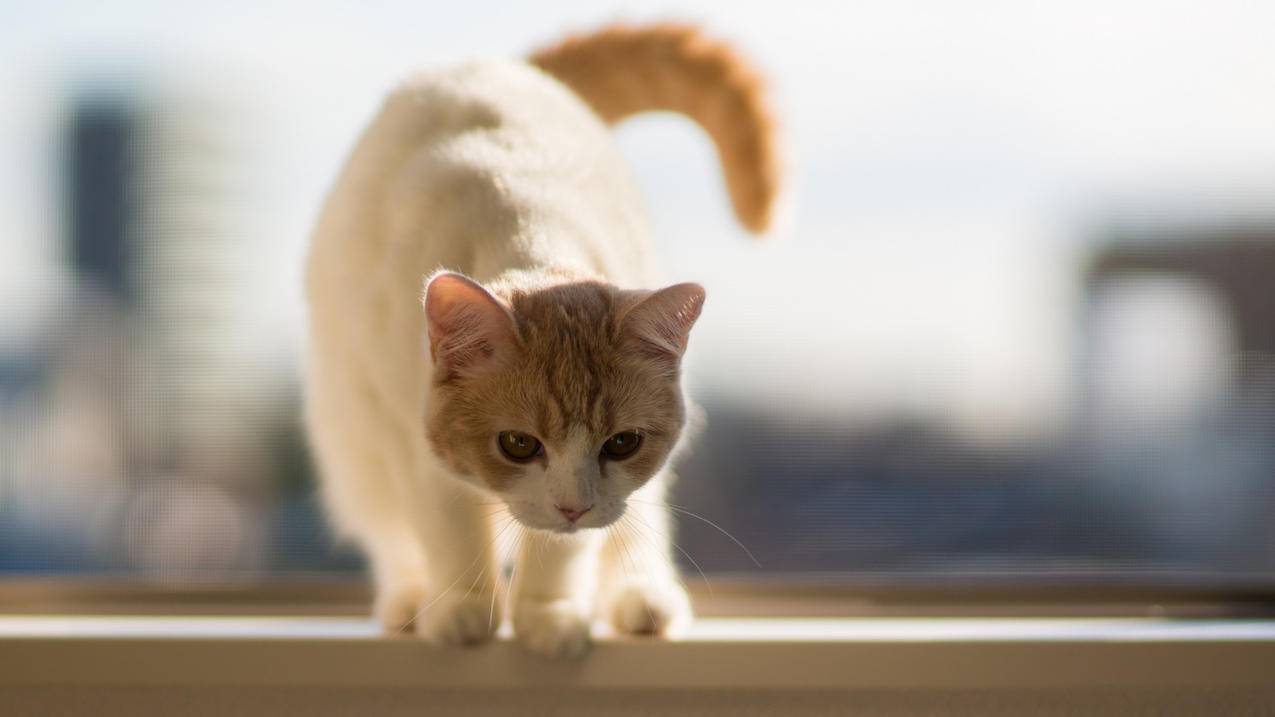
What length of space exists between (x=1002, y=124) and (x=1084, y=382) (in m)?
0.42

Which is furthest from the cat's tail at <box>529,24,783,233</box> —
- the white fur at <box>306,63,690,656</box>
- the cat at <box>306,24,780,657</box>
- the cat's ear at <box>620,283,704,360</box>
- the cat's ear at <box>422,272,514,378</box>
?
the cat's ear at <box>422,272,514,378</box>

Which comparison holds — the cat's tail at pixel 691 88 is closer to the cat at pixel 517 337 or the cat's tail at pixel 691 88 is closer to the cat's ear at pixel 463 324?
the cat at pixel 517 337

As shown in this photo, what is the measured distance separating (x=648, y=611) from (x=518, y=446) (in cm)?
33

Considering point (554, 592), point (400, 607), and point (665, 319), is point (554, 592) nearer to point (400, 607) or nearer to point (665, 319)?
point (400, 607)

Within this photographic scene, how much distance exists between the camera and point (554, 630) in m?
1.27

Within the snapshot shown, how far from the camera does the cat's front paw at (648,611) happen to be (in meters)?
1.36

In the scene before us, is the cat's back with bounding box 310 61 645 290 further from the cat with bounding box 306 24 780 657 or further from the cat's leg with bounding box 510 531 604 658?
the cat's leg with bounding box 510 531 604 658

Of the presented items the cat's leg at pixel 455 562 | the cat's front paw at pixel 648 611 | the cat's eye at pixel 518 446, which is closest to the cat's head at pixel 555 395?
the cat's eye at pixel 518 446

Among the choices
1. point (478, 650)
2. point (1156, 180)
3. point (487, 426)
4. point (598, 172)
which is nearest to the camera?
point (487, 426)

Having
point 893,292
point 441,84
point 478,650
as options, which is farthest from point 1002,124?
point 478,650

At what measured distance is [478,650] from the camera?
1298 millimetres

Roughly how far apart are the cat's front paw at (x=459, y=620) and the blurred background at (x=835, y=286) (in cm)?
44

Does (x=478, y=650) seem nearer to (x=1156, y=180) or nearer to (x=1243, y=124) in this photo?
(x=1156, y=180)

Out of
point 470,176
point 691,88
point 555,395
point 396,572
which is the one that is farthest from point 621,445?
point 691,88
